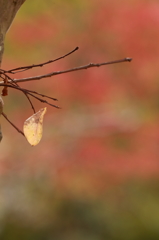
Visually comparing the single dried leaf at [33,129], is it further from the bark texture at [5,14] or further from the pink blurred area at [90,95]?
the pink blurred area at [90,95]

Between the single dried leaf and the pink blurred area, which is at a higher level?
the pink blurred area

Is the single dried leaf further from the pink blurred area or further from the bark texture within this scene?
the pink blurred area

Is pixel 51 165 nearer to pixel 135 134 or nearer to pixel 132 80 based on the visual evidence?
pixel 135 134

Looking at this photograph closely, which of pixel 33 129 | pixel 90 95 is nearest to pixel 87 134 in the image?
pixel 90 95

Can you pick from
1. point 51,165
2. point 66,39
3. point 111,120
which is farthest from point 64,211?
point 66,39

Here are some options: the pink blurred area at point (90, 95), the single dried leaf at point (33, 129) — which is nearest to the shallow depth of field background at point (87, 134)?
the pink blurred area at point (90, 95)

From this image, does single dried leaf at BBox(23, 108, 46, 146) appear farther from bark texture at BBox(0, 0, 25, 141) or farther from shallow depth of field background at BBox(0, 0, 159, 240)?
shallow depth of field background at BBox(0, 0, 159, 240)

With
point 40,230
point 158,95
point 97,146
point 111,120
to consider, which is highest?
point 158,95

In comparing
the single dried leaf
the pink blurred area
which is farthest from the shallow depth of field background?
the single dried leaf

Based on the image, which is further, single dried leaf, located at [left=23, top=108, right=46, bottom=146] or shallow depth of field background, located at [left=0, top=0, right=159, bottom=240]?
shallow depth of field background, located at [left=0, top=0, right=159, bottom=240]
